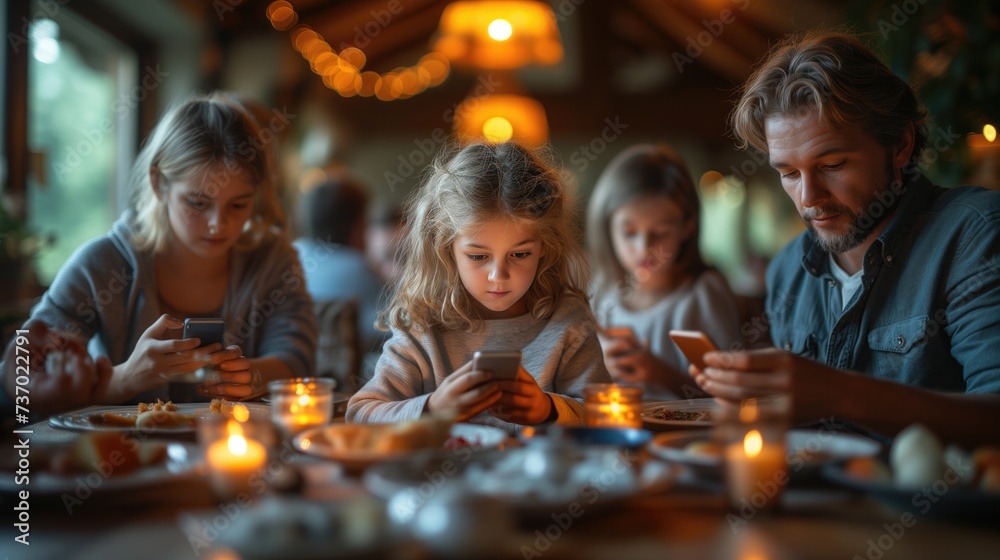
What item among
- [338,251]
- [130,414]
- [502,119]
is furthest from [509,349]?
[502,119]

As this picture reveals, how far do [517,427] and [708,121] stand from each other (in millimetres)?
9151

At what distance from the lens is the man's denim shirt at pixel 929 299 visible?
5.21ft

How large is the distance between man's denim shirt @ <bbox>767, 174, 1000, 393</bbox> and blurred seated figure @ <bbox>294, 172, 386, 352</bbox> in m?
2.75

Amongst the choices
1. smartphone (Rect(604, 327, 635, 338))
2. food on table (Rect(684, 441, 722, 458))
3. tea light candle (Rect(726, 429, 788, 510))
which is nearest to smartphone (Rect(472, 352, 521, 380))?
food on table (Rect(684, 441, 722, 458))

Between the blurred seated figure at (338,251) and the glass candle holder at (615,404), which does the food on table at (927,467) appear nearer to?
the glass candle holder at (615,404)

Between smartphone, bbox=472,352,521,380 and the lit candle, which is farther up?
smartphone, bbox=472,352,521,380

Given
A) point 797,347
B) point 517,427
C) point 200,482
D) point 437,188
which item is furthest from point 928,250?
point 200,482

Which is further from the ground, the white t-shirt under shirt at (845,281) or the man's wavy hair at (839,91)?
the man's wavy hair at (839,91)

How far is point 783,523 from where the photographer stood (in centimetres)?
96

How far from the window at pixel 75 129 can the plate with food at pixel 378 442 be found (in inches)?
87.4

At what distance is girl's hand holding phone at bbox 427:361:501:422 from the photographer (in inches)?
54.6

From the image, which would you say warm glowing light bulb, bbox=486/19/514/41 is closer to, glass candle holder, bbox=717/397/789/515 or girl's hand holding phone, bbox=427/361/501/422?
girl's hand holding phone, bbox=427/361/501/422

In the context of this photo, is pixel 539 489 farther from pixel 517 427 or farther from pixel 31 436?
pixel 31 436

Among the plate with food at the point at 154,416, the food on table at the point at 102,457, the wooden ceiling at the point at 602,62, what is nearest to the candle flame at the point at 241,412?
the plate with food at the point at 154,416
